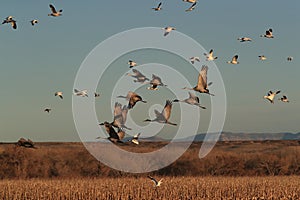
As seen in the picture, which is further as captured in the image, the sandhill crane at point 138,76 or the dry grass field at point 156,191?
the dry grass field at point 156,191

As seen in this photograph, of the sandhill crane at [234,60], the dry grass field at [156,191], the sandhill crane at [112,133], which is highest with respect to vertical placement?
the sandhill crane at [234,60]

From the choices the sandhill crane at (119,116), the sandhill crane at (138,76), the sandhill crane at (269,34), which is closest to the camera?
the sandhill crane at (119,116)

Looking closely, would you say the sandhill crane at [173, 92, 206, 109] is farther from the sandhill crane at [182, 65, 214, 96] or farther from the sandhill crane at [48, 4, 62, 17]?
the sandhill crane at [48, 4, 62, 17]

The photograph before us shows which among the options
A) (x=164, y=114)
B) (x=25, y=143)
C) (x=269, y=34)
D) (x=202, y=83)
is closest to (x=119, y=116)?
(x=164, y=114)

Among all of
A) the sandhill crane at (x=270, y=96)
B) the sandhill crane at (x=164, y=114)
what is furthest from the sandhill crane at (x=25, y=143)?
the sandhill crane at (x=270, y=96)

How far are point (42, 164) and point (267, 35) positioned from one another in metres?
24.5

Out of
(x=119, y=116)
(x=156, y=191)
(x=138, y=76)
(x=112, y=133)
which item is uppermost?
(x=138, y=76)

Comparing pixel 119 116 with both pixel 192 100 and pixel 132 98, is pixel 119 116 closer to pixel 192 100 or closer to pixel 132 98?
pixel 132 98

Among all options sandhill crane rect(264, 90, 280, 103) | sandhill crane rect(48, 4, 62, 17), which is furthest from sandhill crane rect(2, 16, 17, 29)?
sandhill crane rect(264, 90, 280, 103)

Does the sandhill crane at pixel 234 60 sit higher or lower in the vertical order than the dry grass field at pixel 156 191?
higher

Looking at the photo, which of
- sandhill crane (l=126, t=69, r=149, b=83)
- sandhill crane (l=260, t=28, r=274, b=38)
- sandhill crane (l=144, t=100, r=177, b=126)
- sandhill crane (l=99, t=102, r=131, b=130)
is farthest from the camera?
sandhill crane (l=260, t=28, r=274, b=38)

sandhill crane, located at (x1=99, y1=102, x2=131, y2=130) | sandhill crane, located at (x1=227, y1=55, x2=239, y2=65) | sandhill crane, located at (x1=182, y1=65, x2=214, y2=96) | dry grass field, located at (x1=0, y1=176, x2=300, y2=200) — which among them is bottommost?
dry grass field, located at (x1=0, y1=176, x2=300, y2=200)

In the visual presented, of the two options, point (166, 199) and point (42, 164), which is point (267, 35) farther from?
point (42, 164)

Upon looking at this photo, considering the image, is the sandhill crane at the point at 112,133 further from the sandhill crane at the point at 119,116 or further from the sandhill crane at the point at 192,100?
the sandhill crane at the point at 192,100
